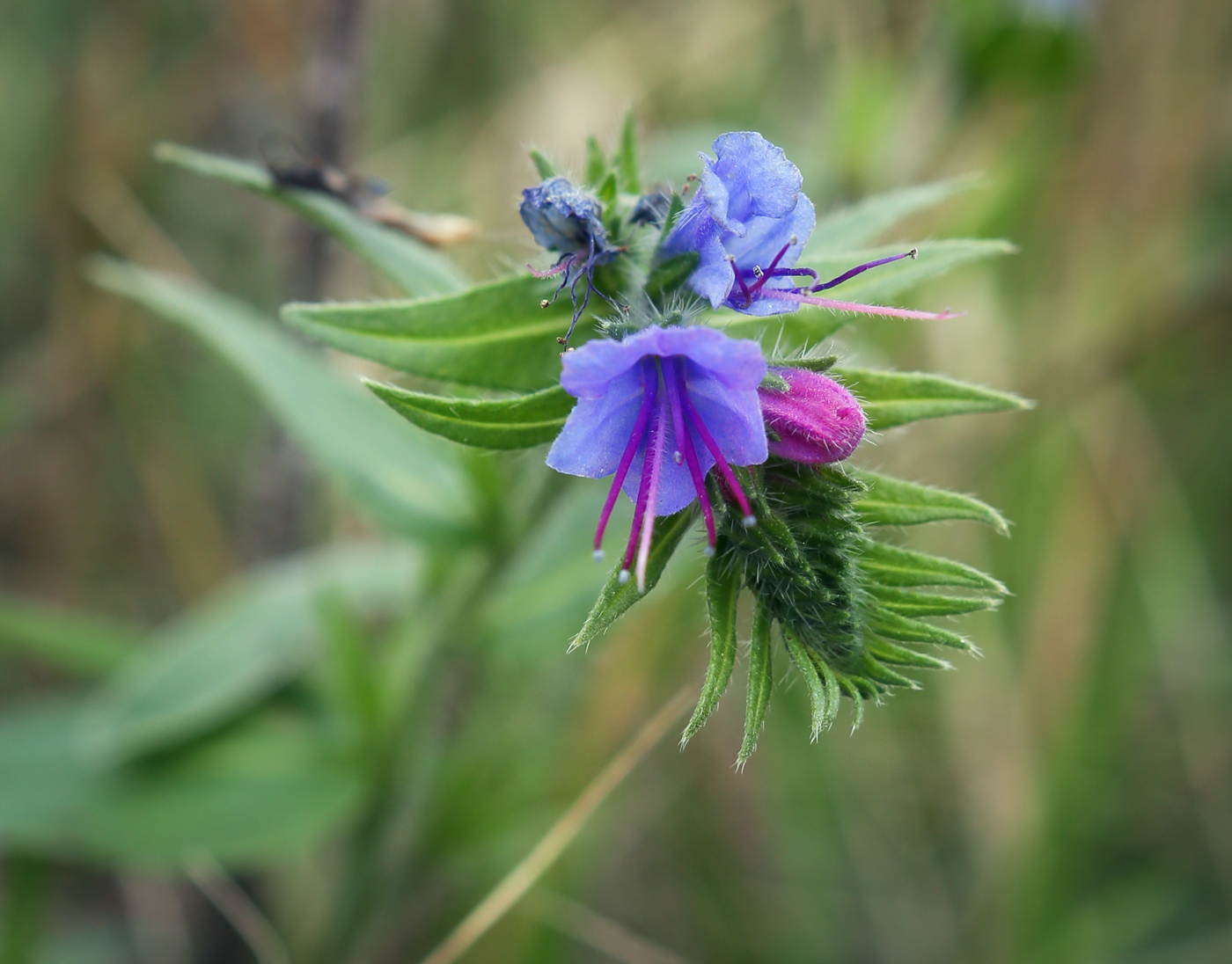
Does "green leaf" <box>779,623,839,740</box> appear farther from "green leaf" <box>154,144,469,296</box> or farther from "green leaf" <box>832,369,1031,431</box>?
"green leaf" <box>154,144,469,296</box>

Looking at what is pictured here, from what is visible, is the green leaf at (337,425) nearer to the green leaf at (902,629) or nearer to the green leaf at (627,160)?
the green leaf at (627,160)

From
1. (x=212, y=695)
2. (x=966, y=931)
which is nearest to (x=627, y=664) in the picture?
(x=212, y=695)

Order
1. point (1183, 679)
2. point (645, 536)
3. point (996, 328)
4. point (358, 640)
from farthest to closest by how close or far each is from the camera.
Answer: point (996, 328)
point (1183, 679)
point (358, 640)
point (645, 536)

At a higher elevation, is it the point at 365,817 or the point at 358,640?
the point at 358,640

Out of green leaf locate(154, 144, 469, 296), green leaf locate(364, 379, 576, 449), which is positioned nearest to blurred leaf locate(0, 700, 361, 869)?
green leaf locate(154, 144, 469, 296)

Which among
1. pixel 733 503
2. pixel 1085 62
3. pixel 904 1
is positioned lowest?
pixel 733 503

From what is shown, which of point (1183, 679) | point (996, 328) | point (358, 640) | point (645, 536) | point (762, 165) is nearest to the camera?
point (645, 536)

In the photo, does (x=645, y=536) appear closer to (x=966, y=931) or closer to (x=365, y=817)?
(x=365, y=817)
